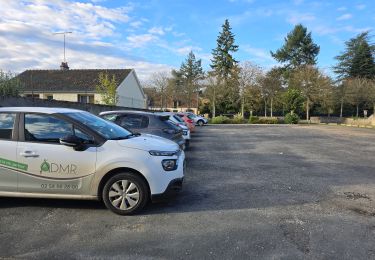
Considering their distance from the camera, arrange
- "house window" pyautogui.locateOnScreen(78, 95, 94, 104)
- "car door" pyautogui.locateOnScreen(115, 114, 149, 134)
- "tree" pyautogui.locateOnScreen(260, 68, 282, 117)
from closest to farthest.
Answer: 1. "car door" pyautogui.locateOnScreen(115, 114, 149, 134)
2. "house window" pyautogui.locateOnScreen(78, 95, 94, 104)
3. "tree" pyautogui.locateOnScreen(260, 68, 282, 117)

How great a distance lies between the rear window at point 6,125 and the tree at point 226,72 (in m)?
57.5

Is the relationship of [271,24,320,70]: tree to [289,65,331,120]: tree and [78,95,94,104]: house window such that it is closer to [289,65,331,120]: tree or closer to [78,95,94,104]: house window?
[289,65,331,120]: tree

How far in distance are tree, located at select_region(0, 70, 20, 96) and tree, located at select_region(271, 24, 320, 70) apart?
70.5m

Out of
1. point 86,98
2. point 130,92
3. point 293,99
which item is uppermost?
point 130,92

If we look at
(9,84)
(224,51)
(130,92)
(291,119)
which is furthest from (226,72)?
(9,84)

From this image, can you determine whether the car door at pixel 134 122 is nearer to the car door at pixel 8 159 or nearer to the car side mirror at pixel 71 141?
the car door at pixel 8 159

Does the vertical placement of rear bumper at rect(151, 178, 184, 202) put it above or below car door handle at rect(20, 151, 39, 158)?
below

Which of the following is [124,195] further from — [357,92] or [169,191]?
[357,92]

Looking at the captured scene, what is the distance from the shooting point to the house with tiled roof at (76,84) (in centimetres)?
3850

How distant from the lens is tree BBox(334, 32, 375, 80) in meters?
73.9

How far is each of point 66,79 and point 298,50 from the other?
52.9m

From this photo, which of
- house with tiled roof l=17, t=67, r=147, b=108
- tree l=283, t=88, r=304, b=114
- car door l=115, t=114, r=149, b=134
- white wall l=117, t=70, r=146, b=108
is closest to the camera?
car door l=115, t=114, r=149, b=134

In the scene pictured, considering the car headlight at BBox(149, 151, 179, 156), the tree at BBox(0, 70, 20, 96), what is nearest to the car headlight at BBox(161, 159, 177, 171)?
the car headlight at BBox(149, 151, 179, 156)

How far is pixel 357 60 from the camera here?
74875mm
